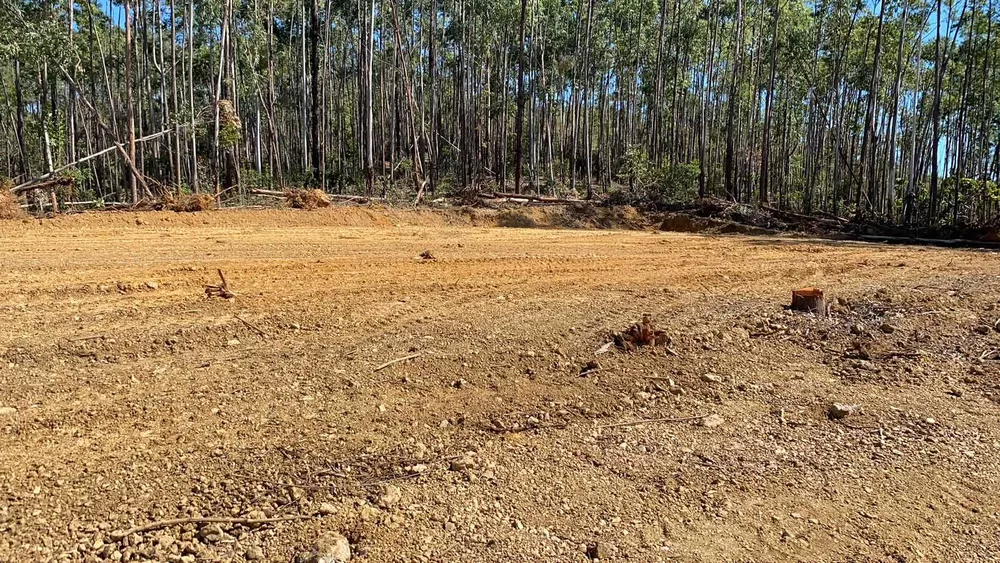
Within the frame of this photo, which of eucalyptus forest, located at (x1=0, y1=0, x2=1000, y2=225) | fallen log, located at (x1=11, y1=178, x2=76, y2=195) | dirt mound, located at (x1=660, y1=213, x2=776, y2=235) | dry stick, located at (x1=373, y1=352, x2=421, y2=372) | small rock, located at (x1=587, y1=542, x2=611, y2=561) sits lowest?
small rock, located at (x1=587, y1=542, x2=611, y2=561)

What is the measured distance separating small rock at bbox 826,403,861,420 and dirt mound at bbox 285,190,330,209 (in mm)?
12218

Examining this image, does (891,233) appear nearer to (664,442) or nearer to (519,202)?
(519,202)

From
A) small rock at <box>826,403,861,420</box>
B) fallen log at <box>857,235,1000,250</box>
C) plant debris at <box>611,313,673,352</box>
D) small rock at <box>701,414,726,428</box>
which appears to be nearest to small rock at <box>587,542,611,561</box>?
small rock at <box>701,414,726,428</box>

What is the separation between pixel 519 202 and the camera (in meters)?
16.5

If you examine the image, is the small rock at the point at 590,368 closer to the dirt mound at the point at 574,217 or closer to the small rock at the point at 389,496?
the small rock at the point at 389,496

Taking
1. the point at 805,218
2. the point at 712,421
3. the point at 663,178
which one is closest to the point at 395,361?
the point at 712,421

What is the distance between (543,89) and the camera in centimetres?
2609

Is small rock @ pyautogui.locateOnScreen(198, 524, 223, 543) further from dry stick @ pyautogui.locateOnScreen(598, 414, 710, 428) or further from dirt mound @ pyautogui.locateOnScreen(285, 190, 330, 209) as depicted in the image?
dirt mound @ pyautogui.locateOnScreen(285, 190, 330, 209)

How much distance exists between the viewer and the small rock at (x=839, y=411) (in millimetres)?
3236

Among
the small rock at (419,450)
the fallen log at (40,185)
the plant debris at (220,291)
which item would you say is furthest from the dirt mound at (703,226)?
the fallen log at (40,185)

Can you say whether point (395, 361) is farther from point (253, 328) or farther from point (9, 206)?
point (9, 206)

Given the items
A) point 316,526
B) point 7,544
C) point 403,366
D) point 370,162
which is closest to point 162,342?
point 403,366

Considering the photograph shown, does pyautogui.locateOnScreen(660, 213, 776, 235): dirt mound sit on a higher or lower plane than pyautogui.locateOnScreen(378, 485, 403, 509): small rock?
higher

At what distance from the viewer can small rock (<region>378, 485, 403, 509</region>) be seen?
2.29 meters
